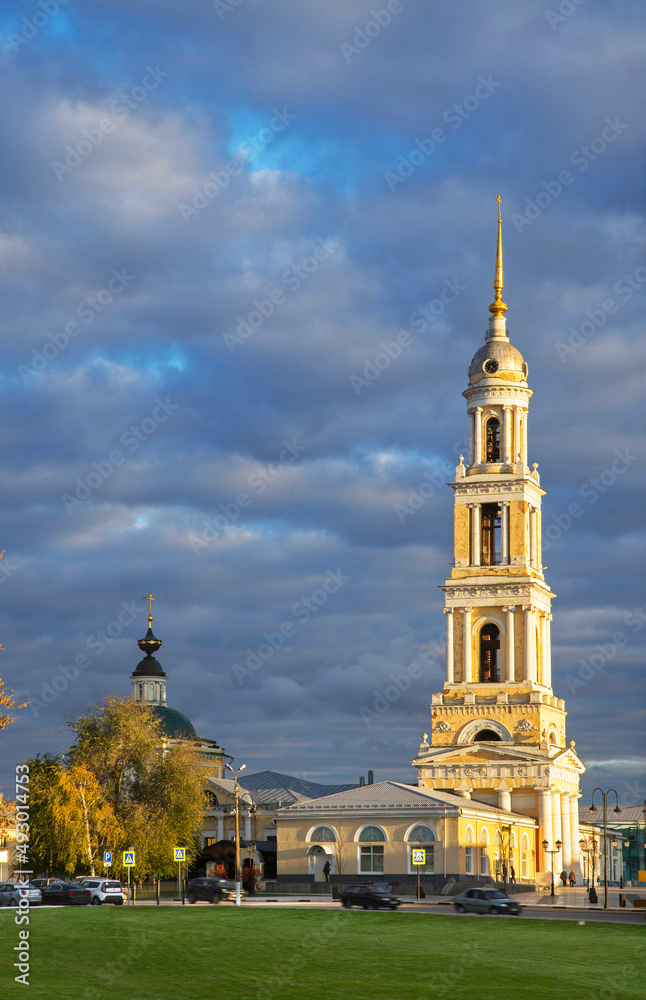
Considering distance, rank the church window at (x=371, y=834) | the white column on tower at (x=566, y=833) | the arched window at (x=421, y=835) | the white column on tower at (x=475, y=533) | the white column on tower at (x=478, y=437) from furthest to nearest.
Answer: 1. the white column on tower at (x=478, y=437)
2. the white column on tower at (x=475, y=533)
3. the white column on tower at (x=566, y=833)
4. the church window at (x=371, y=834)
5. the arched window at (x=421, y=835)

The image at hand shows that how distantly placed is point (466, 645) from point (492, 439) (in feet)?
51.0

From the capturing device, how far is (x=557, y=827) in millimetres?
90062

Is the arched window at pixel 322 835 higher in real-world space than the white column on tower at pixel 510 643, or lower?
lower

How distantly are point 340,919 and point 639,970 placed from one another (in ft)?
56.2

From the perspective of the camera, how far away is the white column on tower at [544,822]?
87.8 metres

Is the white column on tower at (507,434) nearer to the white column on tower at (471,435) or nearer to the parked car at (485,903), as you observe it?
the white column on tower at (471,435)

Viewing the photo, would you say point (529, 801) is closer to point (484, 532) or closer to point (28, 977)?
point (484, 532)

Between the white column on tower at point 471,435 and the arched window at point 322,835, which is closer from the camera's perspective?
the arched window at point 322,835

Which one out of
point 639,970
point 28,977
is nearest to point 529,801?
point 639,970

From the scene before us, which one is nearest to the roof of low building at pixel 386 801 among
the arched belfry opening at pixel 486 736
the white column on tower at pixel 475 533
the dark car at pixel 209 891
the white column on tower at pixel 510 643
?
the arched belfry opening at pixel 486 736

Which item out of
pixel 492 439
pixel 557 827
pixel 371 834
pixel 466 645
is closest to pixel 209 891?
pixel 371 834

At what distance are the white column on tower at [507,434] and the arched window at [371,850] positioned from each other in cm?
3105

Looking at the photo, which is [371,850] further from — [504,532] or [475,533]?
[504,532]

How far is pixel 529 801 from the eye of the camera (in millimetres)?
89000
